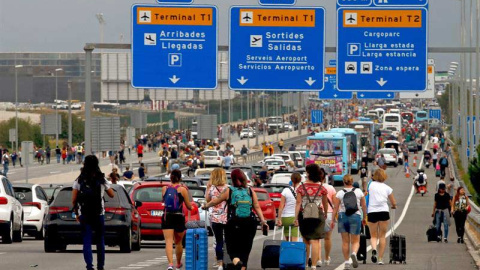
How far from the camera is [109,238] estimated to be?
78.5ft

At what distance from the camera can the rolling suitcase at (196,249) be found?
1762 centimetres

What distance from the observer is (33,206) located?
3145cm

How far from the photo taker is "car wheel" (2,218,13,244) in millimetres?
27725

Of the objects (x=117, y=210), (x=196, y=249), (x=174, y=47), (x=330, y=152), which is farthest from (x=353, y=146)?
(x=196, y=249)

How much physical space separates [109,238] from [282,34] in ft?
37.9

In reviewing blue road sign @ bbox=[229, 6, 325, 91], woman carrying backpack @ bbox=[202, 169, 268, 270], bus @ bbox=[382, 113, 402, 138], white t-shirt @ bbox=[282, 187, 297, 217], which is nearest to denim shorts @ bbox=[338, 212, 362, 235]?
white t-shirt @ bbox=[282, 187, 297, 217]

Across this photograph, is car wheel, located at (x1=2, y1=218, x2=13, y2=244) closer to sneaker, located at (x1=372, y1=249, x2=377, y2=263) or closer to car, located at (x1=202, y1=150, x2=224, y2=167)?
sneaker, located at (x1=372, y1=249, x2=377, y2=263)

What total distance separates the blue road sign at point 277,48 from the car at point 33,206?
645 centimetres

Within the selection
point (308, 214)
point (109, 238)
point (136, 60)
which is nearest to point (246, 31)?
point (136, 60)

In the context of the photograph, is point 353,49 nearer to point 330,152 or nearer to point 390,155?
point 330,152

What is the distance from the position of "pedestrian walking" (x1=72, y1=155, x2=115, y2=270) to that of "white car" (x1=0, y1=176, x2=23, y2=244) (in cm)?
1042

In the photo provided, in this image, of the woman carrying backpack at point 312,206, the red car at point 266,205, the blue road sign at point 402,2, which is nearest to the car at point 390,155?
the red car at point 266,205

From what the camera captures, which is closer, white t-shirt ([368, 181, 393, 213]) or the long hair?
the long hair

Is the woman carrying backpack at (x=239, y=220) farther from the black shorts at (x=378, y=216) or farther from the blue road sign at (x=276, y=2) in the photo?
the blue road sign at (x=276, y=2)
